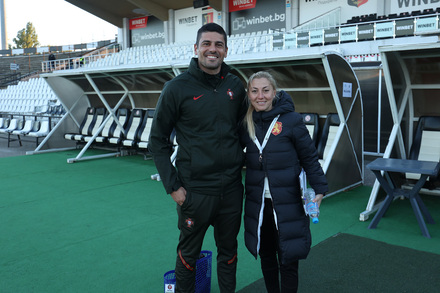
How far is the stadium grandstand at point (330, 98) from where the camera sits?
15.6 ft

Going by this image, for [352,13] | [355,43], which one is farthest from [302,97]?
[352,13]

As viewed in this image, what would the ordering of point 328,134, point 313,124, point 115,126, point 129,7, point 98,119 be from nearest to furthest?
point 328,134, point 313,124, point 115,126, point 98,119, point 129,7

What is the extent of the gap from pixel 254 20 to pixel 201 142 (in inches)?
848

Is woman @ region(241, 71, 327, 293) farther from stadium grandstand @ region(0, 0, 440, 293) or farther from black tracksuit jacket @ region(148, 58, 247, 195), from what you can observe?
stadium grandstand @ region(0, 0, 440, 293)

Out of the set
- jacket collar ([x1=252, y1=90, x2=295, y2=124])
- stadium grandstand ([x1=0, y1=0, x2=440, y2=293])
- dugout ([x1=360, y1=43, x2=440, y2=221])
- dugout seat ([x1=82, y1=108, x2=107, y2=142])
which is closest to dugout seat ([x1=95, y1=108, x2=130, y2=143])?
stadium grandstand ([x1=0, y1=0, x2=440, y2=293])

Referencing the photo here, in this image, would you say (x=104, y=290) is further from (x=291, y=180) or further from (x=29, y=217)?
(x=29, y=217)

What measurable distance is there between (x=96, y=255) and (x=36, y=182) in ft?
11.9

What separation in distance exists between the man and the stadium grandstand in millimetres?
849

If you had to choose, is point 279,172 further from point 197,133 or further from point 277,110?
point 197,133

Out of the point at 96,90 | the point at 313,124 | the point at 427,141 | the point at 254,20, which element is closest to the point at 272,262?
the point at 427,141

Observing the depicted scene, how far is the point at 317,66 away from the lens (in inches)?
231

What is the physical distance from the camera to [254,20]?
22.5m

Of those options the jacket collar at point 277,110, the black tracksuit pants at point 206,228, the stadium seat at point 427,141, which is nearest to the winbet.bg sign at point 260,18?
the stadium seat at point 427,141

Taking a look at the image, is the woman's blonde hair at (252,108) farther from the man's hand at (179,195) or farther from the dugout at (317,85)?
the dugout at (317,85)
